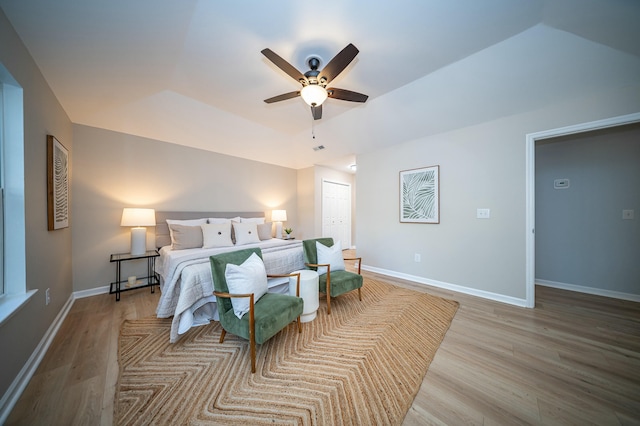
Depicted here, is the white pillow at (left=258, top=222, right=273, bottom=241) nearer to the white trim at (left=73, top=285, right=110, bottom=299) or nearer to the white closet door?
the white closet door

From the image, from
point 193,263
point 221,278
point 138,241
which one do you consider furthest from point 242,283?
point 138,241

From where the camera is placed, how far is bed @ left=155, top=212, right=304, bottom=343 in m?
2.15

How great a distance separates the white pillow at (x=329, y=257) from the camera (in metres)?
2.96

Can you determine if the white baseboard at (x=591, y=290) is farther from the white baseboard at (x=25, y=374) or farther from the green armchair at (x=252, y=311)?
the white baseboard at (x=25, y=374)

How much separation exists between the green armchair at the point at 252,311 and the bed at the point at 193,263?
Answer: 16.1 inches

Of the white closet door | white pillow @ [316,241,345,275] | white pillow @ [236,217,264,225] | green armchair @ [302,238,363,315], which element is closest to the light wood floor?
green armchair @ [302,238,363,315]

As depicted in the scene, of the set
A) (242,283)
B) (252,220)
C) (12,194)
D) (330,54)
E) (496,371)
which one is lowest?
(496,371)

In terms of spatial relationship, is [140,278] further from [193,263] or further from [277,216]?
[277,216]

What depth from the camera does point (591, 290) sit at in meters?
3.25

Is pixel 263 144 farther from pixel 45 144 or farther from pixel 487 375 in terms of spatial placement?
pixel 487 375

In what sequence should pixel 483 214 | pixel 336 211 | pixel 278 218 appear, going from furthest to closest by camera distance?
pixel 336 211, pixel 278 218, pixel 483 214

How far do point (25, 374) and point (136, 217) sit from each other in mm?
2146

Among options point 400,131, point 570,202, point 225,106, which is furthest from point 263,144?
point 570,202

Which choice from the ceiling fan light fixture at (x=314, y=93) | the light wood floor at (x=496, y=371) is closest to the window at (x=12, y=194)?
the light wood floor at (x=496, y=371)
